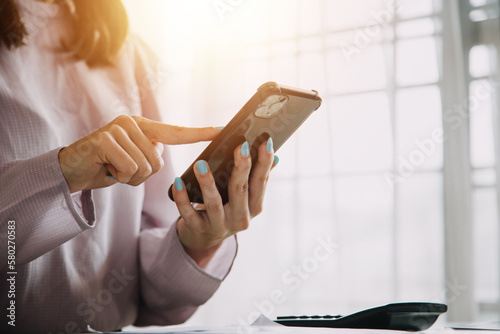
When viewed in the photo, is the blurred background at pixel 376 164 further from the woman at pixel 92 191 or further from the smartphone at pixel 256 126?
the smartphone at pixel 256 126

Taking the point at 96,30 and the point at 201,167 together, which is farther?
the point at 96,30

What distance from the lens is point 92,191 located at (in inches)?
22.2

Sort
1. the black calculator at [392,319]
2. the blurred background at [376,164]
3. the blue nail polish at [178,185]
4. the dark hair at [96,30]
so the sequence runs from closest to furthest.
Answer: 1. the black calculator at [392,319]
2. the blue nail polish at [178,185]
3. the dark hair at [96,30]
4. the blurred background at [376,164]

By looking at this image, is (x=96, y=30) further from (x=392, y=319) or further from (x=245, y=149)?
(x=392, y=319)

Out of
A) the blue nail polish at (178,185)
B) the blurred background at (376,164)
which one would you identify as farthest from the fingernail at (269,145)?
the blurred background at (376,164)

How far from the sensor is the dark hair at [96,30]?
669 millimetres

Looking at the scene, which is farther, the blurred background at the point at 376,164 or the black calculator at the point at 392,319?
the blurred background at the point at 376,164

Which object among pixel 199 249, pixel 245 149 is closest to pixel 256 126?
pixel 245 149

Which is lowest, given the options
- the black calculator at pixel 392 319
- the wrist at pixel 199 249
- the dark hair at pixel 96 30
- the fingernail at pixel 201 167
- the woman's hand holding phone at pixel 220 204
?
the black calculator at pixel 392 319

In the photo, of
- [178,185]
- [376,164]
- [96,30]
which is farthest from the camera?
[376,164]

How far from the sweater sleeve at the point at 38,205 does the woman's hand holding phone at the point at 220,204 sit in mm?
130

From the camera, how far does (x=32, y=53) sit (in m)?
0.61

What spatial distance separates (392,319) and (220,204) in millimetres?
226

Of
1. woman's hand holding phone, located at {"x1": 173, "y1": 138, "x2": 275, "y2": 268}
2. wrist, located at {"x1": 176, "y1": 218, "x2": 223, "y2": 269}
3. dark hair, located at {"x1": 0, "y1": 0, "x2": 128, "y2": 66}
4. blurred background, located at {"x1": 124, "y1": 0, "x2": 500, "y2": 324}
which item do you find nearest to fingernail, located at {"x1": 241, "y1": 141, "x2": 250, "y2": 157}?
woman's hand holding phone, located at {"x1": 173, "y1": 138, "x2": 275, "y2": 268}
